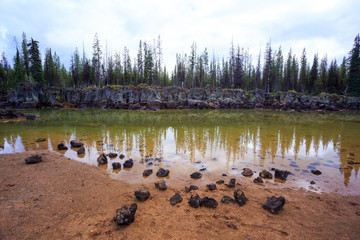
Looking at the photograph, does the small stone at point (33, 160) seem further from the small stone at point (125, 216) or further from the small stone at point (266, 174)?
the small stone at point (266, 174)

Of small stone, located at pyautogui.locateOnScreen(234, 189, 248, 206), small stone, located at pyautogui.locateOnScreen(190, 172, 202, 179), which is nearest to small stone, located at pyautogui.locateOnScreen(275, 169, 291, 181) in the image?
small stone, located at pyautogui.locateOnScreen(234, 189, 248, 206)

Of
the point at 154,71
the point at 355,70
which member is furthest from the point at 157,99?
the point at 355,70

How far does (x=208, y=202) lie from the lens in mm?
3793

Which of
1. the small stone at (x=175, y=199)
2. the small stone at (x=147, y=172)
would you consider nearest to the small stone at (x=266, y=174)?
the small stone at (x=175, y=199)

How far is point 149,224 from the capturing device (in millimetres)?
3191

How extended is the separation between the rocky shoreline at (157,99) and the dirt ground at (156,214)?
125ft

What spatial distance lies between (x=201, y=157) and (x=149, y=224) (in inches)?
172

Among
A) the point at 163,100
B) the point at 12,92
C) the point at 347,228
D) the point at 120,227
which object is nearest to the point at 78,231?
the point at 120,227

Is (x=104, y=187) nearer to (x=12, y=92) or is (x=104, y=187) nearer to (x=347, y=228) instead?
(x=347, y=228)

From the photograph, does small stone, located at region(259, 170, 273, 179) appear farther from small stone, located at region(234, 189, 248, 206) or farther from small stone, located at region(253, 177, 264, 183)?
small stone, located at region(234, 189, 248, 206)

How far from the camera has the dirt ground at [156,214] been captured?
116 inches

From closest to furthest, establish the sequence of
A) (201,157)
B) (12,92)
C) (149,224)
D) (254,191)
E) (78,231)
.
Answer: (78,231) < (149,224) < (254,191) < (201,157) < (12,92)

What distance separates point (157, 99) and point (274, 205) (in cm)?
4258

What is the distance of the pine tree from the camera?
156ft
